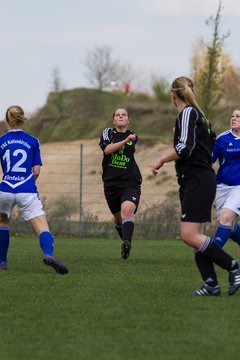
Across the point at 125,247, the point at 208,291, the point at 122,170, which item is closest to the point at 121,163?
the point at 122,170

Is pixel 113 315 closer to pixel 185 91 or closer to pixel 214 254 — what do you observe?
pixel 214 254

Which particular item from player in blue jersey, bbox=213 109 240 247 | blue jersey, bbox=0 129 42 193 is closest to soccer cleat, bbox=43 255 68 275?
blue jersey, bbox=0 129 42 193

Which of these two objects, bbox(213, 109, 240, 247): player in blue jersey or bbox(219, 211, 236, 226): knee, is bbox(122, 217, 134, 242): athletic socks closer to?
bbox(213, 109, 240, 247): player in blue jersey

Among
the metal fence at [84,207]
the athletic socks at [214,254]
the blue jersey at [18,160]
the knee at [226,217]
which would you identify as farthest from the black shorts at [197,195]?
the metal fence at [84,207]

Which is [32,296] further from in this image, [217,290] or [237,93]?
[237,93]

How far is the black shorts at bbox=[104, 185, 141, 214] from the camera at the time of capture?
12.9 m

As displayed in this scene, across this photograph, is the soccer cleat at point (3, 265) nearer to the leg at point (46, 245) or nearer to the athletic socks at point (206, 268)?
the leg at point (46, 245)

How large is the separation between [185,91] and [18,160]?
262 centimetres

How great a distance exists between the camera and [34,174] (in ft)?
34.2

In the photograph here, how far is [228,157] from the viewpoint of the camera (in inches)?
458

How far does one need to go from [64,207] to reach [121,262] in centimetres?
902

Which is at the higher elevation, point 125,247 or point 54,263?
point 54,263

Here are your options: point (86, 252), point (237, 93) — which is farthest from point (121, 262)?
point (237, 93)

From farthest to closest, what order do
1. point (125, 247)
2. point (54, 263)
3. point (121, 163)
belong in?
1. point (121, 163)
2. point (125, 247)
3. point (54, 263)
